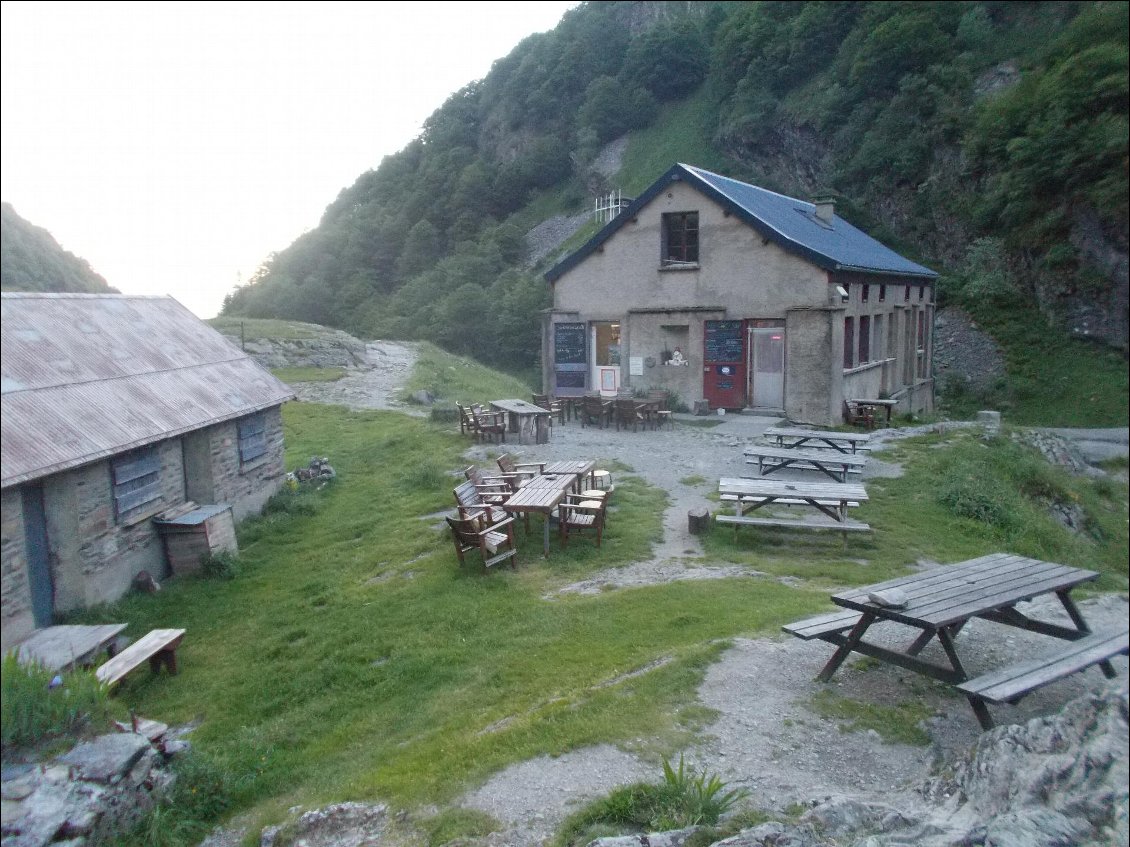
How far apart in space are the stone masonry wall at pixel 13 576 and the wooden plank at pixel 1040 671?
5190 mm

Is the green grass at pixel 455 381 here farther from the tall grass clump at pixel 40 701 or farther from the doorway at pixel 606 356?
the tall grass clump at pixel 40 701

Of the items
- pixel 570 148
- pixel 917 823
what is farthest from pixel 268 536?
pixel 570 148

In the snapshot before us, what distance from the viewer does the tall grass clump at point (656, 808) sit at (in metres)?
5.32

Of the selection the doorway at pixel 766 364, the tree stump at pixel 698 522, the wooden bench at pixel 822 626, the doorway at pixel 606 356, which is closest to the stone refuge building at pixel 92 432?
the wooden bench at pixel 822 626

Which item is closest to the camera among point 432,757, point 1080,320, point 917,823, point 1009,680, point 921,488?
point 1080,320

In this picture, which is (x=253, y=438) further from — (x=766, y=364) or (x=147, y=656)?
(x=766, y=364)

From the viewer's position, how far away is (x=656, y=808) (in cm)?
548

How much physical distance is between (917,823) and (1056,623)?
11.4 ft

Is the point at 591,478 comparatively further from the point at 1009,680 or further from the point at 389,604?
the point at 1009,680

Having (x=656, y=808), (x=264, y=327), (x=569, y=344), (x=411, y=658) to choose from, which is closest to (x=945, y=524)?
(x=656, y=808)

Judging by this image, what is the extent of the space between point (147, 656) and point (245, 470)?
668cm

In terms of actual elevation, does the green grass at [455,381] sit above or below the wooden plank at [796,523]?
above

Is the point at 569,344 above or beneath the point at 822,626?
above

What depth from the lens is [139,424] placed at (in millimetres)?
3838
